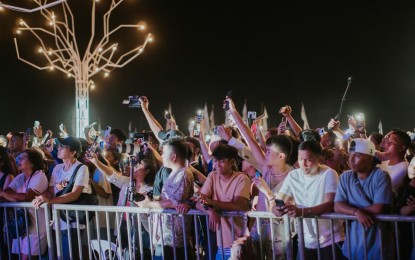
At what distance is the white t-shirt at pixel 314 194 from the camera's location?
5662mm

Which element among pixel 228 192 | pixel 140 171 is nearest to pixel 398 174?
pixel 228 192

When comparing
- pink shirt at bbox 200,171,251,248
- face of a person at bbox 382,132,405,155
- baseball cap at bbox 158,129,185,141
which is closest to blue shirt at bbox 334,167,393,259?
pink shirt at bbox 200,171,251,248

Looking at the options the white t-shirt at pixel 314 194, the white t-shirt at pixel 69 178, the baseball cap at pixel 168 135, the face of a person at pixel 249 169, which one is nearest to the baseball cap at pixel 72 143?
the white t-shirt at pixel 69 178

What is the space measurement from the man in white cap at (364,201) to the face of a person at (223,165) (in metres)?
1.43

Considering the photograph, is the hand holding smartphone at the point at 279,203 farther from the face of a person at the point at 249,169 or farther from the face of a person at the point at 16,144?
the face of a person at the point at 16,144

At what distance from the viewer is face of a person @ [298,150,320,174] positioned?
5.82 metres

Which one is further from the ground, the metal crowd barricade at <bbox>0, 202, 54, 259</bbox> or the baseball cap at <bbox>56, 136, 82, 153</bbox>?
the baseball cap at <bbox>56, 136, 82, 153</bbox>

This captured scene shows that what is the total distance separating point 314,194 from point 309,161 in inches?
14.2

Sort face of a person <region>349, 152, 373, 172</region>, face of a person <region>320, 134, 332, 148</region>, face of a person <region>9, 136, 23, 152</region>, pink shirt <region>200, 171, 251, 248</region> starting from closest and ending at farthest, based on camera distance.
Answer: face of a person <region>349, 152, 373, 172</region>
pink shirt <region>200, 171, 251, 248</region>
face of a person <region>320, 134, 332, 148</region>
face of a person <region>9, 136, 23, 152</region>

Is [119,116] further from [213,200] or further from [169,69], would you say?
[213,200]

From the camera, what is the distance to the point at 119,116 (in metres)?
43.9

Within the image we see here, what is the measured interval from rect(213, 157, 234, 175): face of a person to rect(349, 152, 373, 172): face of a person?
1.56 metres

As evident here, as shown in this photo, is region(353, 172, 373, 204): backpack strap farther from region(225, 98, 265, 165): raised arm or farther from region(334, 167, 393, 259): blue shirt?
region(225, 98, 265, 165): raised arm

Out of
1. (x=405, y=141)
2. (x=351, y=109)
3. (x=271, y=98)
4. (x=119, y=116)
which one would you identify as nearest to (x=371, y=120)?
(x=351, y=109)
